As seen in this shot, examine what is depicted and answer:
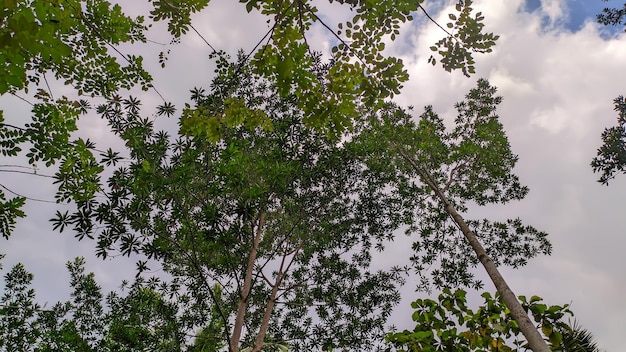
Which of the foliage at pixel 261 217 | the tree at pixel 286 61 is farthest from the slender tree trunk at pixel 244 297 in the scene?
the tree at pixel 286 61

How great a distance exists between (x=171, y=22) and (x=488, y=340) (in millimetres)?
4732

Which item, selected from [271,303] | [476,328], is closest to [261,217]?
[271,303]

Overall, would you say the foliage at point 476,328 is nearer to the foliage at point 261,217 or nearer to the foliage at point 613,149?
the foliage at point 261,217

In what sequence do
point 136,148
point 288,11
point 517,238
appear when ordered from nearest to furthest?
point 288,11 < point 136,148 < point 517,238

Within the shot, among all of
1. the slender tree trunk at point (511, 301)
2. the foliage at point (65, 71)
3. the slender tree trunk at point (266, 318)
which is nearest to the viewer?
the foliage at point (65, 71)

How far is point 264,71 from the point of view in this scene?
321 cm

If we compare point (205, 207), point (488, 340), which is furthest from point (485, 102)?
point (488, 340)

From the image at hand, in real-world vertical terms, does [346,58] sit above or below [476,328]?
above

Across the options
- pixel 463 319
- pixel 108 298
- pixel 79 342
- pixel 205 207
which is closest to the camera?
pixel 463 319

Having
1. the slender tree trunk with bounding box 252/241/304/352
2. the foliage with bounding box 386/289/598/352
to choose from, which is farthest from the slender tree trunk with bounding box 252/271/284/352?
the foliage with bounding box 386/289/598/352

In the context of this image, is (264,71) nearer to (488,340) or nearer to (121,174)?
(488,340)

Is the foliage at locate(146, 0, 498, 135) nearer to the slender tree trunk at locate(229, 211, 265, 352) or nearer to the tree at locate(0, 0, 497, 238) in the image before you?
the tree at locate(0, 0, 497, 238)

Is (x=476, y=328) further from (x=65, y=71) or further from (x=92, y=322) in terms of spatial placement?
(x=92, y=322)

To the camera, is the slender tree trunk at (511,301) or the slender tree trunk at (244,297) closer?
the slender tree trunk at (511,301)
